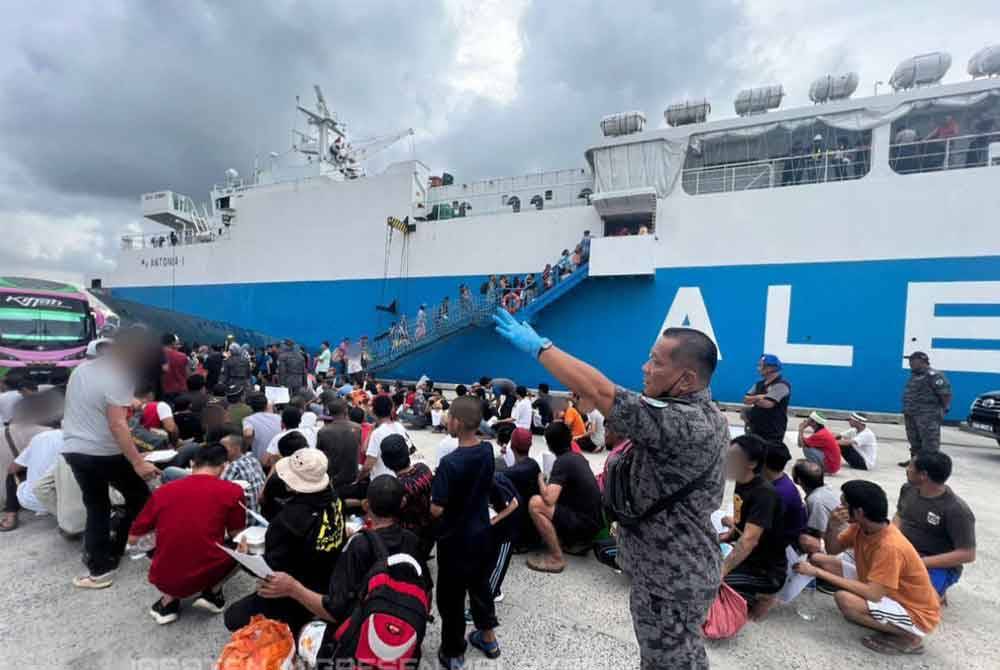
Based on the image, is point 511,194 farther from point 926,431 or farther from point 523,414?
point 926,431

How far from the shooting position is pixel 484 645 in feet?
7.73

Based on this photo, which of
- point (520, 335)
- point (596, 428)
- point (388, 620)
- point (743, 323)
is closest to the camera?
point (388, 620)

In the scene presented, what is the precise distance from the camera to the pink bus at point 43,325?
8085 mm

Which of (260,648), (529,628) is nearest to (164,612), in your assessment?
(260,648)

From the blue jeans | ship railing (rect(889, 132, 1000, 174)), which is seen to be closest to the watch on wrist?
the blue jeans

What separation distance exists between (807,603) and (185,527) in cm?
384

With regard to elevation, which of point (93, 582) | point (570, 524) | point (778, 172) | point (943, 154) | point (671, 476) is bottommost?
point (93, 582)

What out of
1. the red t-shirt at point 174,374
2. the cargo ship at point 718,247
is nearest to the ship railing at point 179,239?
the cargo ship at point 718,247

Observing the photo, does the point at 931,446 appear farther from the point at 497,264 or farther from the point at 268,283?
the point at 268,283

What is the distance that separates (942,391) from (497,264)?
34.0 ft

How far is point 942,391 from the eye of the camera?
17.6 ft

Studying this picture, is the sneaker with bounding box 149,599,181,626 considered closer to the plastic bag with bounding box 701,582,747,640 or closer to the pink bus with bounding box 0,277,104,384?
the plastic bag with bounding box 701,582,747,640

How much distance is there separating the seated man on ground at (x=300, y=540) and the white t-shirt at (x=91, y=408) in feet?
5.26

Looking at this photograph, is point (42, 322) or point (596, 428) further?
point (42, 322)
